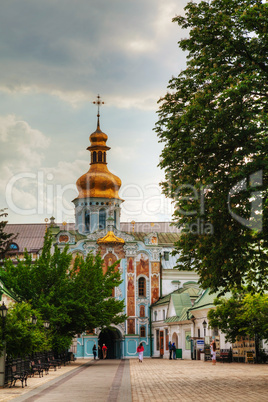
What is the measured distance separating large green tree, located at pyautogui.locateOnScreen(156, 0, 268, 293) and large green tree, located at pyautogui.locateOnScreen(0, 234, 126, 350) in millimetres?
19906

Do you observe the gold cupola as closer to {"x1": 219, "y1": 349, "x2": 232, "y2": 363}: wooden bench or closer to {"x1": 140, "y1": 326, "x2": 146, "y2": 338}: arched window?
{"x1": 140, "y1": 326, "x2": 146, "y2": 338}: arched window

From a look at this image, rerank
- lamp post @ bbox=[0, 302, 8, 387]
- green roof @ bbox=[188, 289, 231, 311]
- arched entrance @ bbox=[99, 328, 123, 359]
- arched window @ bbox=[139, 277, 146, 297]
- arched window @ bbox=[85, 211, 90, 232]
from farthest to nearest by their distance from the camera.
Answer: arched window @ bbox=[85, 211, 90, 232], arched window @ bbox=[139, 277, 146, 297], arched entrance @ bbox=[99, 328, 123, 359], green roof @ bbox=[188, 289, 231, 311], lamp post @ bbox=[0, 302, 8, 387]

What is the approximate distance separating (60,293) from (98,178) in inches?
1253

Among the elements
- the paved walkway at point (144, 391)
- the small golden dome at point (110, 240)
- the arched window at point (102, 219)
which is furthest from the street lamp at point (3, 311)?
the arched window at point (102, 219)

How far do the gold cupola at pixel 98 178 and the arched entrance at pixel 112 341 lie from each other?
15977 millimetres

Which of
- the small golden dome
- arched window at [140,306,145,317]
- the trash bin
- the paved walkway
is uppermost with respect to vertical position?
the small golden dome

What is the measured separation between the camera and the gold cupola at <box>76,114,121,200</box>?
2778 inches

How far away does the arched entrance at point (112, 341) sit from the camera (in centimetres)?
6294

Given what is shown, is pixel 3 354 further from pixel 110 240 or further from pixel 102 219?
pixel 102 219

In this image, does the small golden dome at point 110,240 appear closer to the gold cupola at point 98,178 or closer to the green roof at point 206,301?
the gold cupola at point 98,178

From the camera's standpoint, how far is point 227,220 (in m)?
19.4

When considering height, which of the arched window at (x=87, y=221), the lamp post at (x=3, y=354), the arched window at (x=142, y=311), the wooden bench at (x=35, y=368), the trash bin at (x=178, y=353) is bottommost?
the trash bin at (x=178, y=353)

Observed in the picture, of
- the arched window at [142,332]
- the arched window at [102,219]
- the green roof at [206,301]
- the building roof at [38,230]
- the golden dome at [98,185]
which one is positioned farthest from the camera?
the building roof at [38,230]

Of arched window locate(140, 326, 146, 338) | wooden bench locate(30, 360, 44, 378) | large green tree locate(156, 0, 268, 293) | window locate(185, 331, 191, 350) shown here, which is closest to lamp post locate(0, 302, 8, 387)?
wooden bench locate(30, 360, 44, 378)
